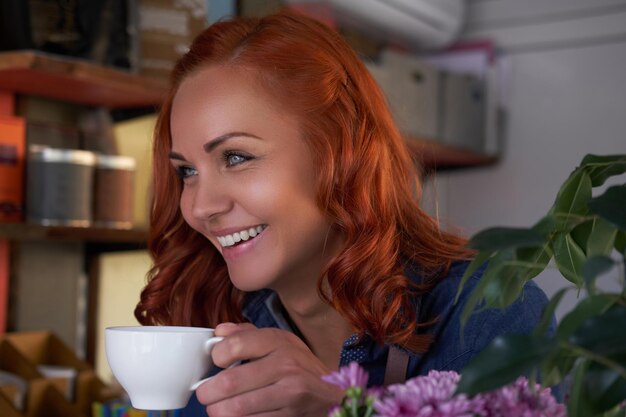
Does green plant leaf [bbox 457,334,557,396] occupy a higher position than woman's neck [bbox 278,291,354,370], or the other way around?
green plant leaf [bbox 457,334,557,396]

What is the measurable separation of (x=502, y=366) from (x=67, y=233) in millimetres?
1337

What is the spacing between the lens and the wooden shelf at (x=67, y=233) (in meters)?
1.54

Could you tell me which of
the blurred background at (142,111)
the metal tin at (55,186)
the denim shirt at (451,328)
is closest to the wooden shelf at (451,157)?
the blurred background at (142,111)

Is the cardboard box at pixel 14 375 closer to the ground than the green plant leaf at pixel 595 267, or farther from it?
closer to the ground

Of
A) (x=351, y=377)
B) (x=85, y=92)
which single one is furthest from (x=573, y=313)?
(x=85, y=92)

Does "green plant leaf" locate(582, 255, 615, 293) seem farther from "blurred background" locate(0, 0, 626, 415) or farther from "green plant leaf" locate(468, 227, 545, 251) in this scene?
"blurred background" locate(0, 0, 626, 415)

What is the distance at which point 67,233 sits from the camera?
1623mm

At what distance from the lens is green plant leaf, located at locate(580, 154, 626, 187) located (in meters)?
0.53

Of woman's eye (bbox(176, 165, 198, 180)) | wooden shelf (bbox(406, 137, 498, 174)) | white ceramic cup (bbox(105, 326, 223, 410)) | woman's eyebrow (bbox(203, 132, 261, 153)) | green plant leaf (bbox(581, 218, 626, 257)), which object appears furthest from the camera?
wooden shelf (bbox(406, 137, 498, 174))

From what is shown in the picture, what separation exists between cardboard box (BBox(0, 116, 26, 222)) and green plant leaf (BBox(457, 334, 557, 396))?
4.37 feet

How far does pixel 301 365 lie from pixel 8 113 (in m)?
1.21

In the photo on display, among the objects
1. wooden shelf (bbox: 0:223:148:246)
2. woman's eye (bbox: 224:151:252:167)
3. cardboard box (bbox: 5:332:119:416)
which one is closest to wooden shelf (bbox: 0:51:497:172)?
wooden shelf (bbox: 0:223:148:246)

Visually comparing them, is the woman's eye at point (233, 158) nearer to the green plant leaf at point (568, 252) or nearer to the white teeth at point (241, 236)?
the white teeth at point (241, 236)

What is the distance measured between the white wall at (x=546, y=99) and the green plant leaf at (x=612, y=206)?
95.3 inches
